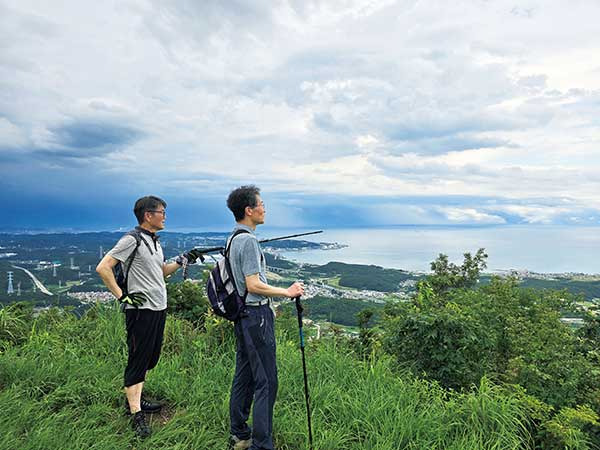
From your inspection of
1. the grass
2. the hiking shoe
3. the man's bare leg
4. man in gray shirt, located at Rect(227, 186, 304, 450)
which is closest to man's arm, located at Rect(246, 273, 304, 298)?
man in gray shirt, located at Rect(227, 186, 304, 450)

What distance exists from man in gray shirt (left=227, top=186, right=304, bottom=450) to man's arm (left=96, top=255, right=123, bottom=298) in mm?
1025

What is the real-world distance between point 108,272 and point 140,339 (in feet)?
2.20

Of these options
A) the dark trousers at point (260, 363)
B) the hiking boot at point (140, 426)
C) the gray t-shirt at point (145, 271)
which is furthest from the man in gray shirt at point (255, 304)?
the gray t-shirt at point (145, 271)

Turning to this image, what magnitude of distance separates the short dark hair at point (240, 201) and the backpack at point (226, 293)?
0.14 m

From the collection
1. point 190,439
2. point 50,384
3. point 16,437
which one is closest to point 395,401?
point 190,439

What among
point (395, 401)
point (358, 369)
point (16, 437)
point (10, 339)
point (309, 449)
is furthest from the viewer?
point (10, 339)

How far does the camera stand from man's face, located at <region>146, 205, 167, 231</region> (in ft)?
10.6

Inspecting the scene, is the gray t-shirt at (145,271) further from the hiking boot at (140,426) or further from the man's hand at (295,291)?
the man's hand at (295,291)

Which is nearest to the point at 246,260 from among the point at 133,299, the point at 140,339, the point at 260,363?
the point at 260,363

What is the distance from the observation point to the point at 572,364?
4559mm

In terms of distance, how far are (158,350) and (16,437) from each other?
3.60ft

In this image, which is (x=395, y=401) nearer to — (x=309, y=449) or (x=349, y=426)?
(x=349, y=426)

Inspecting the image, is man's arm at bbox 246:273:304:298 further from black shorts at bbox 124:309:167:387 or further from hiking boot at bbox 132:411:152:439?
hiking boot at bbox 132:411:152:439

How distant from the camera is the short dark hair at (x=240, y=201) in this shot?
276cm
